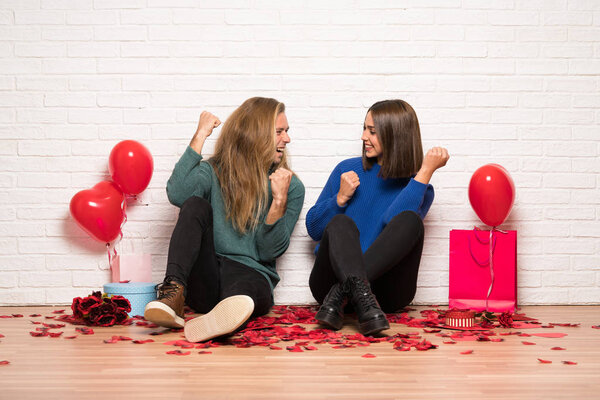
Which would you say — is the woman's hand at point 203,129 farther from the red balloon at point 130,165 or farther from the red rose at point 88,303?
the red rose at point 88,303

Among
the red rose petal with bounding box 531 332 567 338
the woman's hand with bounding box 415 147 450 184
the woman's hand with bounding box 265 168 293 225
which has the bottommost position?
the red rose petal with bounding box 531 332 567 338

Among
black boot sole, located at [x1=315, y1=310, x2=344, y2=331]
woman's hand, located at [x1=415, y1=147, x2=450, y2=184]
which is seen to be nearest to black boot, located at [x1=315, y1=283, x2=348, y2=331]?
black boot sole, located at [x1=315, y1=310, x2=344, y2=331]

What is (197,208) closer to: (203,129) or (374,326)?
(203,129)

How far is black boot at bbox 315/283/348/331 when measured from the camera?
→ 218 cm

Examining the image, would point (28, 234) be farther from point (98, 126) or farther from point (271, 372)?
point (271, 372)

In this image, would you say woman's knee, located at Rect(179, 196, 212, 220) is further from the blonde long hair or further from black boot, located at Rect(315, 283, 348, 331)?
black boot, located at Rect(315, 283, 348, 331)

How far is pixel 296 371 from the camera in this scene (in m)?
1.71

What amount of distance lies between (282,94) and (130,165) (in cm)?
77

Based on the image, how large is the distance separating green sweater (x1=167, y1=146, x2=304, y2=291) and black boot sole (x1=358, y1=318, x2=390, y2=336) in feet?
1.86

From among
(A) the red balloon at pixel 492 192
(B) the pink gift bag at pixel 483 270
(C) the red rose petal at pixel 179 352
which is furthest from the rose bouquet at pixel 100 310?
(A) the red balloon at pixel 492 192

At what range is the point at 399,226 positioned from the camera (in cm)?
234

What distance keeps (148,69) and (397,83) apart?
116cm

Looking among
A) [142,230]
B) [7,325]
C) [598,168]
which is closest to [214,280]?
[142,230]

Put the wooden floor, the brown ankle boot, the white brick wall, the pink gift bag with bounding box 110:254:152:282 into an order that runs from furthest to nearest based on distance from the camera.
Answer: the white brick wall, the pink gift bag with bounding box 110:254:152:282, the brown ankle boot, the wooden floor
